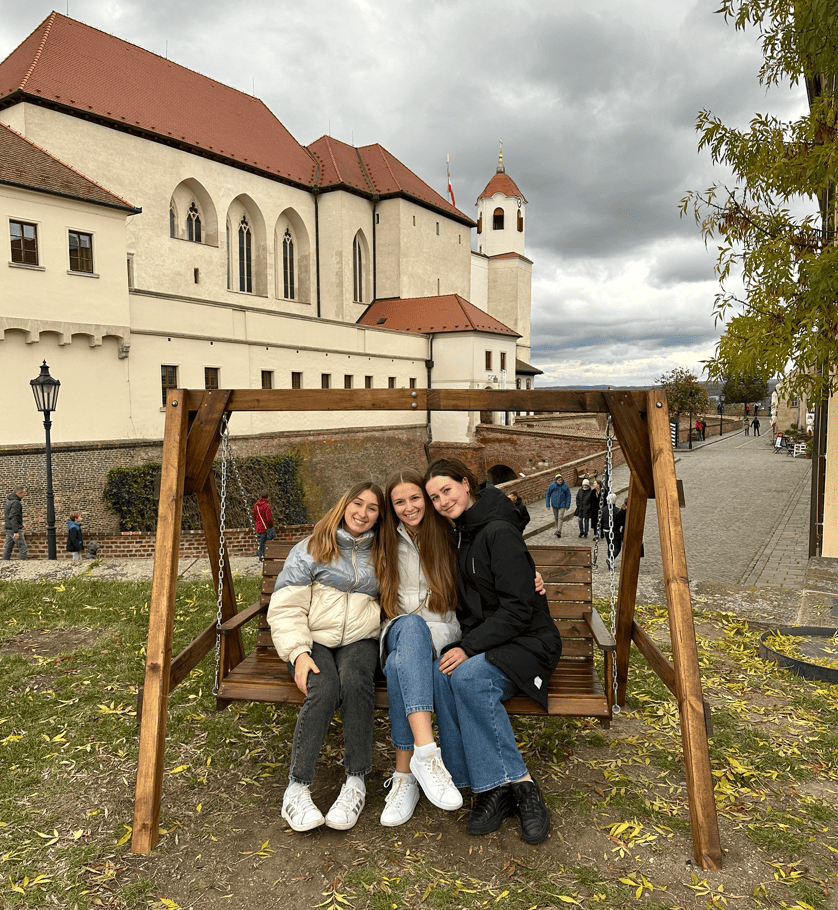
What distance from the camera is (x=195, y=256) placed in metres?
30.7

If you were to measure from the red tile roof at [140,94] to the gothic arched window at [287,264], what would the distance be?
327cm

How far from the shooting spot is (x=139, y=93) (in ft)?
96.6

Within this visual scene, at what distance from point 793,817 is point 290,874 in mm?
2598

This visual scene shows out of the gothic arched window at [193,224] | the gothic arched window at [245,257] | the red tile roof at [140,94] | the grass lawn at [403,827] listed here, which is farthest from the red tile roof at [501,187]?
the grass lawn at [403,827]

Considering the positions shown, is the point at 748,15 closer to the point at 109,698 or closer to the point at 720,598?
the point at 720,598

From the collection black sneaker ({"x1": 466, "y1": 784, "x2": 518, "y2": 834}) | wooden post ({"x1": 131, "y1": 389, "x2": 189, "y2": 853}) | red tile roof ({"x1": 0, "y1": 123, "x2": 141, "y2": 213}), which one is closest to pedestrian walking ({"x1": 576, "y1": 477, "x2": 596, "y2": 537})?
black sneaker ({"x1": 466, "y1": 784, "x2": 518, "y2": 834})

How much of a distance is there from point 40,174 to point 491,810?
21861mm

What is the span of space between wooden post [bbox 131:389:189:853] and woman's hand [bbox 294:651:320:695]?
673 mm

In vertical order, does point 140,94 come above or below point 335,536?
above

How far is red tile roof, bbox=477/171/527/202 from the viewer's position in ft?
188

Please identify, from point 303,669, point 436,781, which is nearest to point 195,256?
point 303,669

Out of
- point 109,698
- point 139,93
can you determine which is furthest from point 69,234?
point 109,698

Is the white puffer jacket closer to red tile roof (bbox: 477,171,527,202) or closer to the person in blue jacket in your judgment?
the person in blue jacket

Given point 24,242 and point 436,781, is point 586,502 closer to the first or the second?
point 436,781
